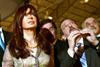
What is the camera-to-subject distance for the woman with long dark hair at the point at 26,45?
5.84ft

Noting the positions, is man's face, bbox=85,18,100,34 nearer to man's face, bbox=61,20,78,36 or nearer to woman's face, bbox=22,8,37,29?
man's face, bbox=61,20,78,36

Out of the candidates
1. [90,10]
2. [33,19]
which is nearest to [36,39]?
[33,19]

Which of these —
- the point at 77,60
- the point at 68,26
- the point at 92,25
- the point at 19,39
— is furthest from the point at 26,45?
the point at 92,25

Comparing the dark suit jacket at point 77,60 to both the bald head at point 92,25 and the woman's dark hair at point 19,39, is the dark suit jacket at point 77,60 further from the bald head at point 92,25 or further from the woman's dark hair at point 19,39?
the bald head at point 92,25

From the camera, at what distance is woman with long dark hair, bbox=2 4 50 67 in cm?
178

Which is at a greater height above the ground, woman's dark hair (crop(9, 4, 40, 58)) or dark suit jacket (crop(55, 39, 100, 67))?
woman's dark hair (crop(9, 4, 40, 58))

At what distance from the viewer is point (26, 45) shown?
6.03 ft

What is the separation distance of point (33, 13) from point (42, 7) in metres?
8.12

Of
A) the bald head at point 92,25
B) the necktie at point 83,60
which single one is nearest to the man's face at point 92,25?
the bald head at point 92,25

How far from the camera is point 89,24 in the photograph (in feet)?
7.47

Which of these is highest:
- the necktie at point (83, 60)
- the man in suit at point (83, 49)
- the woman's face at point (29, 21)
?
the woman's face at point (29, 21)

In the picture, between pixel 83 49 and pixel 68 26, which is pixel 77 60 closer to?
pixel 83 49

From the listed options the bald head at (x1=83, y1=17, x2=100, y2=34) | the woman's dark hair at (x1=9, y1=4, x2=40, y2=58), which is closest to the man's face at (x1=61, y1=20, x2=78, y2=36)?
the bald head at (x1=83, y1=17, x2=100, y2=34)

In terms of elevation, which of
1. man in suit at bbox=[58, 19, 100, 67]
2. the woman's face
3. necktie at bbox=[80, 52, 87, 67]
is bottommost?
necktie at bbox=[80, 52, 87, 67]
